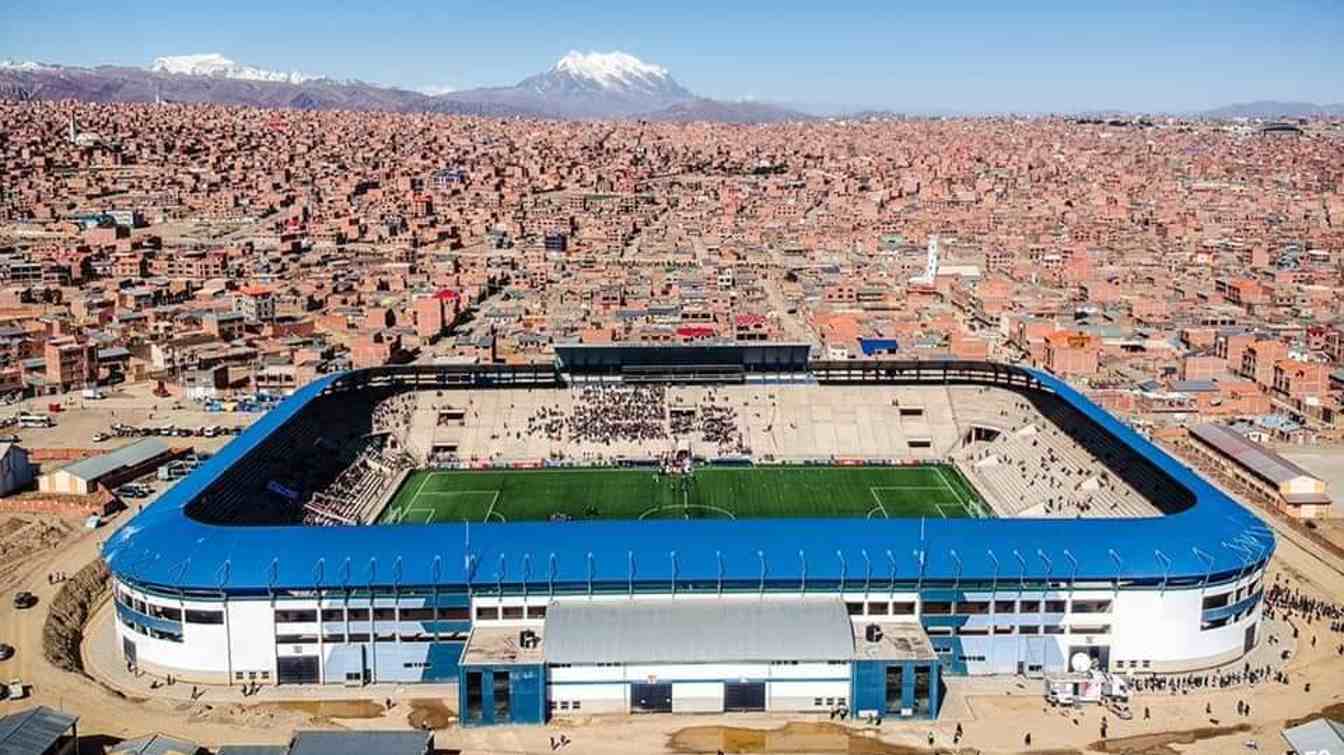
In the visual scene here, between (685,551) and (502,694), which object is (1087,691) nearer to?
(685,551)

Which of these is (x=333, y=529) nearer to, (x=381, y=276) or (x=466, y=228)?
(x=381, y=276)

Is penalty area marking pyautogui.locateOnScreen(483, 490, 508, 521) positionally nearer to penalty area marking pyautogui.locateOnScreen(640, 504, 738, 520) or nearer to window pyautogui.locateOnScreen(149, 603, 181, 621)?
penalty area marking pyautogui.locateOnScreen(640, 504, 738, 520)

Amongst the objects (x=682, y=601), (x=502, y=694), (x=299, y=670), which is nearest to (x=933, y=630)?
(x=682, y=601)

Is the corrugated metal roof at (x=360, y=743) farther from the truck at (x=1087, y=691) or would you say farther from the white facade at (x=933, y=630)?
the truck at (x=1087, y=691)

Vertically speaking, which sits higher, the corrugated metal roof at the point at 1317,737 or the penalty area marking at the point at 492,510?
the corrugated metal roof at the point at 1317,737

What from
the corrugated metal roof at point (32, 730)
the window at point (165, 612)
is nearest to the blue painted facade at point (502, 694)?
the window at point (165, 612)

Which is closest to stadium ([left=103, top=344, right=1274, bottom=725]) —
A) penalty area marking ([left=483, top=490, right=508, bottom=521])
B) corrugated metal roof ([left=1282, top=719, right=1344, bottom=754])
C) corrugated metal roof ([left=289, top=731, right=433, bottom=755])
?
corrugated metal roof ([left=289, top=731, right=433, bottom=755])
